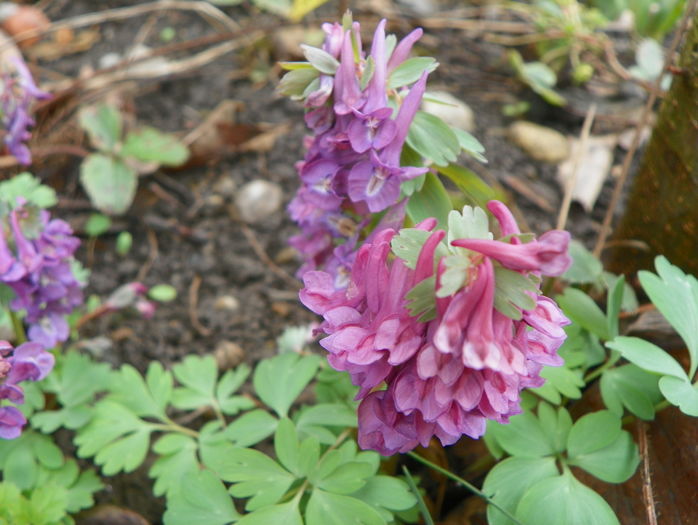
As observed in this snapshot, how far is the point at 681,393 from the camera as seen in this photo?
4.78 feet

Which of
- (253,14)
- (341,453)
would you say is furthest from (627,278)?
(253,14)

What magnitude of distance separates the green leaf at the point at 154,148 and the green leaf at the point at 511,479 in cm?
214

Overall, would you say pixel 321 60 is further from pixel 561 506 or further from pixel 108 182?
pixel 108 182

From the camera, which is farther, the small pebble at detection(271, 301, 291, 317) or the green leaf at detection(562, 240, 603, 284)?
the small pebble at detection(271, 301, 291, 317)

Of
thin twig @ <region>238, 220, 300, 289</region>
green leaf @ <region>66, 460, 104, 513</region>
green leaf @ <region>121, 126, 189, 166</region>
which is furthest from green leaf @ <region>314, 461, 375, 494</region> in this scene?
green leaf @ <region>121, 126, 189, 166</region>

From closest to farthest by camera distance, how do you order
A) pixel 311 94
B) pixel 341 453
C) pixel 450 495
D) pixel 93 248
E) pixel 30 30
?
pixel 311 94 < pixel 341 453 < pixel 450 495 < pixel 93 248 < pixel 30 30

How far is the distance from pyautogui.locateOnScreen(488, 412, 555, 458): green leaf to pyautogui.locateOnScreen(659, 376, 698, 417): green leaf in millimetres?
356

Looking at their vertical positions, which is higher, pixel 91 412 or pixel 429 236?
pixel 429 236

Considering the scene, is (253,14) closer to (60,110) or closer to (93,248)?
(60,110)

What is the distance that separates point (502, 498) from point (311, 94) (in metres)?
1.03

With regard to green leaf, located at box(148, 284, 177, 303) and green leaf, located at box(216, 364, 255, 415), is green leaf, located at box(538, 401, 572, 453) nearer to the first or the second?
green leaf, located at box(216, 364, 255, 415)

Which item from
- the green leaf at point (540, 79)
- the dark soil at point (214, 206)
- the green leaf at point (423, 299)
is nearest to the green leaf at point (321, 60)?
the green leaf at point (423, 299)

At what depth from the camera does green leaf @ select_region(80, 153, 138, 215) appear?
3064 mm

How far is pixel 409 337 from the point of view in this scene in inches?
48.3
